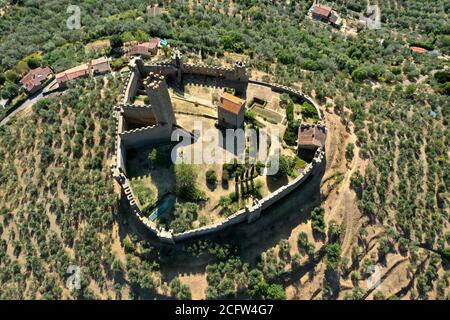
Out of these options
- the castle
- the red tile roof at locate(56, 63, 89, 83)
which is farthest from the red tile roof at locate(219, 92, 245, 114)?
the red tile roof at locate(56, 63, 89, 83)

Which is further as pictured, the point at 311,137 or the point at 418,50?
the point at 418,50

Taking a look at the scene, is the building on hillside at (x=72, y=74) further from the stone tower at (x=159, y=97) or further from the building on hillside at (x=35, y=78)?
the stone tower at (x=159, y=97)

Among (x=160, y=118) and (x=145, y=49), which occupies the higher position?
(x=145, y=49)

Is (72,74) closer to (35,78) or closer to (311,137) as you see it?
(35,78)

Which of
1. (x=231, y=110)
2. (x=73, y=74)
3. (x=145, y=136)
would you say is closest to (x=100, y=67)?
(x=73, y=74)

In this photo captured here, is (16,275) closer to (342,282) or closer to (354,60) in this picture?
(342,282)

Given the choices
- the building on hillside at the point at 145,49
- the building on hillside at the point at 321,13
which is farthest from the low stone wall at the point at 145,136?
the building on hillside at the point at 321,13

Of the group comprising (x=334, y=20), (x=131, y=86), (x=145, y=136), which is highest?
(x=334, y=20)
